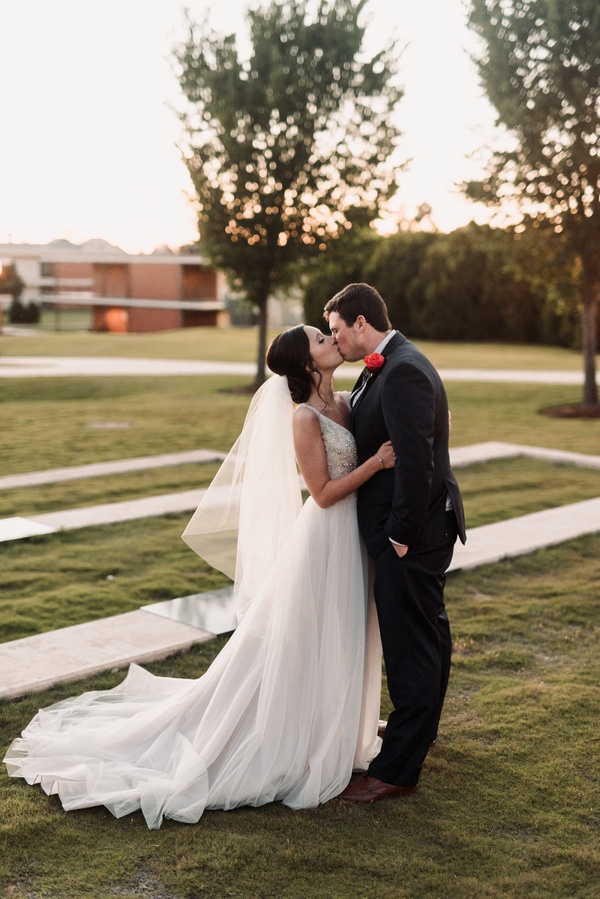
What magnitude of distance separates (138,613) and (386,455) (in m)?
2.66

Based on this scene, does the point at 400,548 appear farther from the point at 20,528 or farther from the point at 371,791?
the point at 20,528

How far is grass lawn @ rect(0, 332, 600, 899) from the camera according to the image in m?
3.03

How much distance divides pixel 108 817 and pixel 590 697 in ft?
8.11

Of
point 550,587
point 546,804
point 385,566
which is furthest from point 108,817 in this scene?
point 550,587

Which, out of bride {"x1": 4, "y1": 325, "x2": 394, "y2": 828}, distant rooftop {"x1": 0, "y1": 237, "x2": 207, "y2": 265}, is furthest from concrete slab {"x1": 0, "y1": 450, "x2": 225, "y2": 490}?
distant rooftop {"x1": 0, "y1": 237, "x2": 207, "y2": 265}

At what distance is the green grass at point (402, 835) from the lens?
9.80 feet

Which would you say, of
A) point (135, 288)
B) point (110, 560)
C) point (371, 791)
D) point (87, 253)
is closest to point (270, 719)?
point (371, 791)

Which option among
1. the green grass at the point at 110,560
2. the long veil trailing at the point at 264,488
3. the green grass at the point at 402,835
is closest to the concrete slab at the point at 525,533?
the green grass at the point at 110,560

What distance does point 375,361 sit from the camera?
11.2 ft

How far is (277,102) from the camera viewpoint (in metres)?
16.9

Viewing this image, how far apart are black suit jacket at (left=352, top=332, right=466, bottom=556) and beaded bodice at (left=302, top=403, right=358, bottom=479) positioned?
0.14ft

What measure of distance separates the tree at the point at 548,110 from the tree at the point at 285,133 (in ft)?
10.2

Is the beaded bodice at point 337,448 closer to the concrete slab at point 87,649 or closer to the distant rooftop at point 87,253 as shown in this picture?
the concrete slab at point 87,649

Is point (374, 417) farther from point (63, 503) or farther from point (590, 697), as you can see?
point (63, 503)
